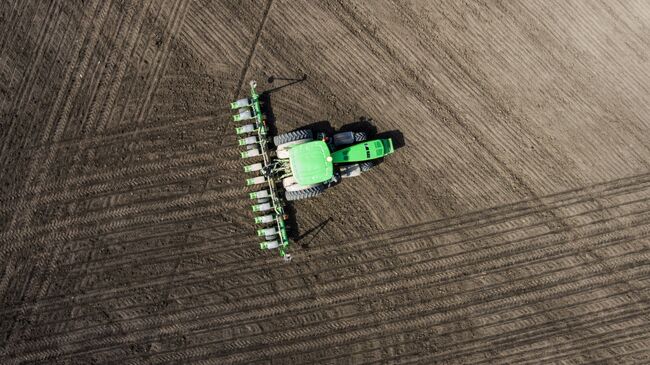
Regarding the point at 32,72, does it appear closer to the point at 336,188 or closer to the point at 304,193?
the point at 304,193

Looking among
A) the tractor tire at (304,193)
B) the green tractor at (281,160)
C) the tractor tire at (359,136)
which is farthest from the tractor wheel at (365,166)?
the tractor tire at (304,193)

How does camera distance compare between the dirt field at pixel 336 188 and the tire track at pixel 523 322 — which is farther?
the tire track at pixel 523 322

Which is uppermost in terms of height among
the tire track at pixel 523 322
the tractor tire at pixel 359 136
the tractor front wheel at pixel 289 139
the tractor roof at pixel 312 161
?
the tractor front wheel at pixel 289 139

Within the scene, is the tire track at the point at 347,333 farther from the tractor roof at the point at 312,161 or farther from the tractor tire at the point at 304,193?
the tractor roof at the point at 312,161

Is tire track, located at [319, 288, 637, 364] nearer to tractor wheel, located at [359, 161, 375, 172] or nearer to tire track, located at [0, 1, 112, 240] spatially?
tractor wheel, located at [359, 161, 375, 172]

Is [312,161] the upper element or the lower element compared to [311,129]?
lower

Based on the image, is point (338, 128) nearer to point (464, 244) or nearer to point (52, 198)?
point (464, 244)

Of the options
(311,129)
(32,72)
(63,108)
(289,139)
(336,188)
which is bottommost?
(336,188)

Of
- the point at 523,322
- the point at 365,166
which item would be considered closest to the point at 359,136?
the point at 365,166
